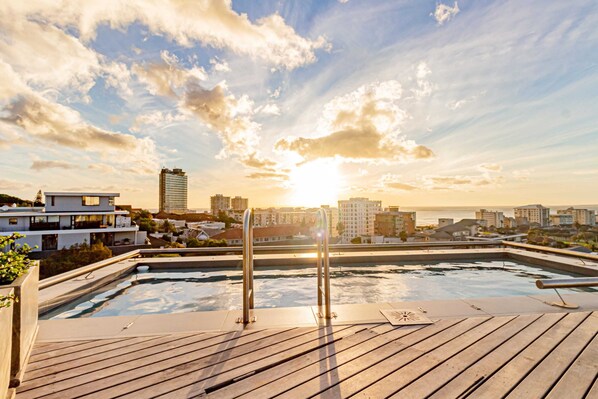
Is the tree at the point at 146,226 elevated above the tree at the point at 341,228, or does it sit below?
above

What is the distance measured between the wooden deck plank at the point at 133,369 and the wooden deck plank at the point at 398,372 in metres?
0.82

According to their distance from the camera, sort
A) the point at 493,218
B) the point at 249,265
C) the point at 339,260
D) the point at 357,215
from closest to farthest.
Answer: the point at 249,265 < the point at 339,260 < the point at 493,218 < the point at 357,215

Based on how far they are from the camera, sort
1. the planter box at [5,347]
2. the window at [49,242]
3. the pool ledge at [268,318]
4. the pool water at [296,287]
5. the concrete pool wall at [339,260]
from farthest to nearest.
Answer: the window at [49,242] → the concrete pool wall at [339,260] → the pool water at [296,287] → the pool ledge at [268,318] → the planter box at [5,347]

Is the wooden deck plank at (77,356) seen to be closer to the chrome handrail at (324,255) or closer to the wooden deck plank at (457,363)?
the chrome handrail at (324,255)

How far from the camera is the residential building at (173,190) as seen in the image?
109 metres

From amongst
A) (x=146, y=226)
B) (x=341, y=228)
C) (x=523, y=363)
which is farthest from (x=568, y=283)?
(x=341, y=228)

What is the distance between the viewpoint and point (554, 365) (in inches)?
69.2

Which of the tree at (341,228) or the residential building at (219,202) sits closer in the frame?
the tree at (341,228)

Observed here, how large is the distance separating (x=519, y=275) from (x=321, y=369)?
5.22 metres

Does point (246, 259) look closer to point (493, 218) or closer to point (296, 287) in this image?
point (296, 287)

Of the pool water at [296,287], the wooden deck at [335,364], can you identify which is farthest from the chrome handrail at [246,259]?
the pool water at [296,287]

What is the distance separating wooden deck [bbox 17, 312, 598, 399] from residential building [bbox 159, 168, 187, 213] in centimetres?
11305

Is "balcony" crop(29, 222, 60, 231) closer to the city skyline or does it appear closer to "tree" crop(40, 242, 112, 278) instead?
"tree" crop(40, 242, 112, 278)

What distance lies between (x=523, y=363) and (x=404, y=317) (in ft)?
2.94
